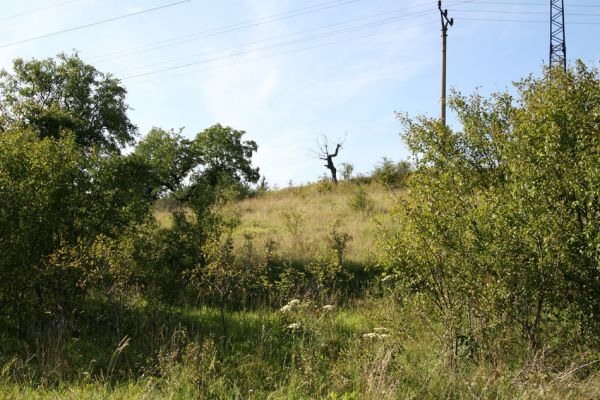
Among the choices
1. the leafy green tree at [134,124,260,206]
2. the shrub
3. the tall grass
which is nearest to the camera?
the tall grass

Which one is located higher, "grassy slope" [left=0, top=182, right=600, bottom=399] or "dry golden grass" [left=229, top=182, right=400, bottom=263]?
"dry golden grass" [left=229, top=182, right=400, bottom=263]

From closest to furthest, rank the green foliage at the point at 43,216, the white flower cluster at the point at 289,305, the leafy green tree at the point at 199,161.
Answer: the white flower cluster at the point at 289,305 → the green foliage at the point at 43,216 → the leafy green tree at the point at 199,161

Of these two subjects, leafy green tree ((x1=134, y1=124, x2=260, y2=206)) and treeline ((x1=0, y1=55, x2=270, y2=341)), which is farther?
leafy green tree ((x1=134, y1=124, x2=260, y2=206))

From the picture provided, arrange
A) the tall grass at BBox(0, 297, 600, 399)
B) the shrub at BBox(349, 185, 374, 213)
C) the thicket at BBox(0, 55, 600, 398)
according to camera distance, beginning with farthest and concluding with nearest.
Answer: the shrub at BBox(349, 185, 374, 213) → the thicket at BBox(0, 55, 600, 398) → the tall grass at BBox(0, 297, 600, 399)

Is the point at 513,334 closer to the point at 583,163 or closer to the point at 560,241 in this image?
the point at 560,241

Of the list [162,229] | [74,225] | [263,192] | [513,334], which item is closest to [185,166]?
[263,192]

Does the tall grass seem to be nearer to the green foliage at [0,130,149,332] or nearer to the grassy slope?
the grassy slope

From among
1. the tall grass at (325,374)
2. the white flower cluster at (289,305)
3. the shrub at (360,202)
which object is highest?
the shrub at (360,202)

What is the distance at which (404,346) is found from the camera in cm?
694

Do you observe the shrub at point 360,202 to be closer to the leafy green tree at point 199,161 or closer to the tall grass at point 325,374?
the leafy green tree at point 199,161

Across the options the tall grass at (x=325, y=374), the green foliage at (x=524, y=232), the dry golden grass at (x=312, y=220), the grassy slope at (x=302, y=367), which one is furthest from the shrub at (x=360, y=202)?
the green foliage at (x=524, y=232)

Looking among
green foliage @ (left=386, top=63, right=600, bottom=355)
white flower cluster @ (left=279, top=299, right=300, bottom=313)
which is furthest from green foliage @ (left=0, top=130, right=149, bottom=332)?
green foliage @ (left=386, top=63, right=600, bottom=355)

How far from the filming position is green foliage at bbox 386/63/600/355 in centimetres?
562

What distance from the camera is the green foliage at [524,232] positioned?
18.4ft
